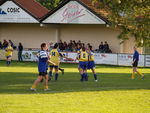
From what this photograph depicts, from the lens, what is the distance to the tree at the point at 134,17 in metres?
25.4

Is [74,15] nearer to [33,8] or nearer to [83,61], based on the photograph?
[33,8]

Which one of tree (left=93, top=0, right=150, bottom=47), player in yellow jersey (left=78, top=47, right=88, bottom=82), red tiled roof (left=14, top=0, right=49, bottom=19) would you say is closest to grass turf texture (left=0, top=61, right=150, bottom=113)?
player in yellow jersey (left=78, top=47, right=88, bottom=82)

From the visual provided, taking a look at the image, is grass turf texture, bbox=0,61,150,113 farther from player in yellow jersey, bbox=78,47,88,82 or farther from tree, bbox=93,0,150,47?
tree, bbox=93,0,150,47

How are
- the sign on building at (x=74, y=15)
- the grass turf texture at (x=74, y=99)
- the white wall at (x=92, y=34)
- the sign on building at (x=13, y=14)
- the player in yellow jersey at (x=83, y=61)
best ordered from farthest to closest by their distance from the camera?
the sign on building at (x=13, y=14) < the white wall at (x=92, y=34) < the sign on building at (x=74, y=15) < the player in yellow jersey at (x=83, y=61) < the grass turf texture at (x=74, y=99)

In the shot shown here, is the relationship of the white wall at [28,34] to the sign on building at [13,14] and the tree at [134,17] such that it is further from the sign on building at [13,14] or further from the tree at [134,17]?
the tree at [134,17]

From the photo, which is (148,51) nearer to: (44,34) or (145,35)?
(44,34)

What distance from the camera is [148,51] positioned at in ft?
164

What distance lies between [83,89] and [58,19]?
29039mm

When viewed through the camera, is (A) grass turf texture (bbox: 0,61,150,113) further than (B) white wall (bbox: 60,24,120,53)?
No

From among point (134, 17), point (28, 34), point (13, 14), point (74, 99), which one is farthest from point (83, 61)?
point (28, 34)

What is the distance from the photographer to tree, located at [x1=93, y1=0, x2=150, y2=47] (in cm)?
2539

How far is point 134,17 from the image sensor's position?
88.9ft

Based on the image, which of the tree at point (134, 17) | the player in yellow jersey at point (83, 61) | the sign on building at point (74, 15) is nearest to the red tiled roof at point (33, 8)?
the sign on building at point (74, 15)

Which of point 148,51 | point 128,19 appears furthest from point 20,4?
point 128,19
